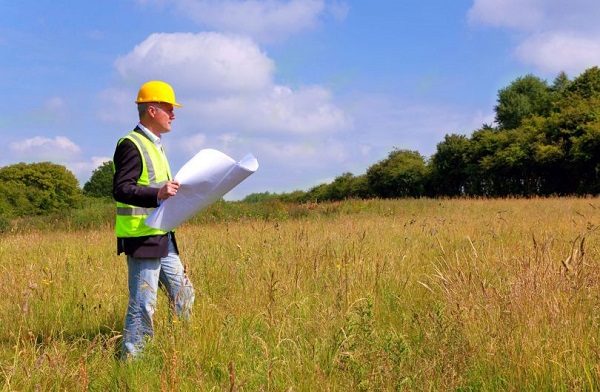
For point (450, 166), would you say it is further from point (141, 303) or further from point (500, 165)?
point (141, 303)

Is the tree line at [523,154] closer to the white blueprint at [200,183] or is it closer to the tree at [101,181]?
the white blueprint at [200,183]

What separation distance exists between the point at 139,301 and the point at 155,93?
1416 mm

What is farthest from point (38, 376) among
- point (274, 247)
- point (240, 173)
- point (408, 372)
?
point (274, 247)

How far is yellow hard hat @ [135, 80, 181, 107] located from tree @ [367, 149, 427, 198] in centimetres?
5072

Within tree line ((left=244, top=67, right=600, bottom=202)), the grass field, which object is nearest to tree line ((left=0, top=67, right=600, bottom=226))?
tree line ((left=244, top=67, right=600, bottom=202))

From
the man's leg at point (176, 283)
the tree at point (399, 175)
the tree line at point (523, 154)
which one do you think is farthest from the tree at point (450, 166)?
the man's leg at point (176, 283)

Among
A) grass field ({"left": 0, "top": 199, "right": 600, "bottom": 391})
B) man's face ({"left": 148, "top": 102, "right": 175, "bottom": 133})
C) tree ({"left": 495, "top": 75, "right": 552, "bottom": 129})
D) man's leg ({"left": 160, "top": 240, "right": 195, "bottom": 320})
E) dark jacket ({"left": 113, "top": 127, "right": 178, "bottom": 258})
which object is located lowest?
grass field ({"left": 0, "top": 199, "right": 600, "bottom": 391})

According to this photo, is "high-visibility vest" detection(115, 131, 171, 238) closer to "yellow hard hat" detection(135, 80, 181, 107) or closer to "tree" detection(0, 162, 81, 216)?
"yellow hard hat" detection(135, 80, 181, 107)

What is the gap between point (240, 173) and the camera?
A: 10.2 ft

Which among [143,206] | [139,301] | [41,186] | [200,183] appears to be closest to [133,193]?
[143,206]

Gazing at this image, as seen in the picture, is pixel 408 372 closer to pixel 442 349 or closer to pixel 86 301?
pixel 442 349

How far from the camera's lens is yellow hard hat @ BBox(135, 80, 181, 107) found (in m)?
3.48

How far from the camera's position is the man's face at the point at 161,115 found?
351 centimetres

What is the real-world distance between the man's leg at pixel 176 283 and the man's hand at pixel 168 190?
60 cm
